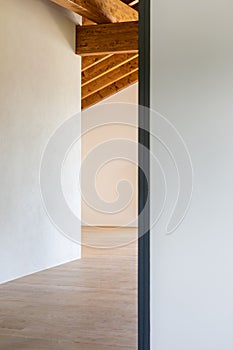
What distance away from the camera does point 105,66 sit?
8500 millimetres

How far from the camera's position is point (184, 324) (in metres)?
2.23

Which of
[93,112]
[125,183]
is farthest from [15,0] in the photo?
[125,183]

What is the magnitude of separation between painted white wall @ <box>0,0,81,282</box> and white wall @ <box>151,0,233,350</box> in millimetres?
3016

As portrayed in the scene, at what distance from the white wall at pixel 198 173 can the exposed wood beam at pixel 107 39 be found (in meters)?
4.48

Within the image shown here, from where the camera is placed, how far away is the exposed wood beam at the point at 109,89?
31.6 feet

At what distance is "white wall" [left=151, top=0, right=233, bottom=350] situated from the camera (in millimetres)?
2182

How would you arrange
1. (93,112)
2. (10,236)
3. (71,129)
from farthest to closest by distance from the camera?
1. (93,112)
2. (71,129)
3. (10,236)

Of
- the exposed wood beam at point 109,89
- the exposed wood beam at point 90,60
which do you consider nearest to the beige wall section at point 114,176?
the exposed wood beam at point 109,89

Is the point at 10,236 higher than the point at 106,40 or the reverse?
Answer: the reverse

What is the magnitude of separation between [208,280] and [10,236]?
3267 mm

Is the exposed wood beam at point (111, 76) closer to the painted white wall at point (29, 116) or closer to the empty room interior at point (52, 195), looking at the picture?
the empty room interior at point (52, 195)

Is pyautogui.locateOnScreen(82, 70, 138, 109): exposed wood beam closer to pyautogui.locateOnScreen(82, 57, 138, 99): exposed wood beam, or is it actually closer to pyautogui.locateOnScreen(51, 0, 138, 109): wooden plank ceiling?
pyautogui.locateOnScreen(82, 57, 138, 99): exposed wood beam

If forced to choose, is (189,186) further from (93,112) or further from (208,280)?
(93,112)

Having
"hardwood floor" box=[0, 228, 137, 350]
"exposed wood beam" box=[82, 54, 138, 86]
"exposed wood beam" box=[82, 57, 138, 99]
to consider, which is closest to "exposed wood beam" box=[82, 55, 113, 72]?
"exposed wood beam" box=[82, 54, 138, 86]
